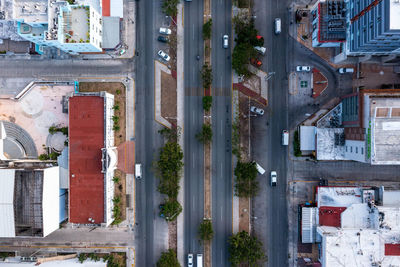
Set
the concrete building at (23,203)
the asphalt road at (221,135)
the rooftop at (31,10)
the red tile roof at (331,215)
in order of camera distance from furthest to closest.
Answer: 1. the asphalt road at (221,135)
2. the red tile roof at (331,215)
3. the rooftop at (31,10)
4. the concrete building at (23,203)

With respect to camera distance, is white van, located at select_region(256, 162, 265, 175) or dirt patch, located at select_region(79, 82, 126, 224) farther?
dirt patch, located at select_region(79, 82, 126, 224)

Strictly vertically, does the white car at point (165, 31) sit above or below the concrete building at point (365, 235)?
above

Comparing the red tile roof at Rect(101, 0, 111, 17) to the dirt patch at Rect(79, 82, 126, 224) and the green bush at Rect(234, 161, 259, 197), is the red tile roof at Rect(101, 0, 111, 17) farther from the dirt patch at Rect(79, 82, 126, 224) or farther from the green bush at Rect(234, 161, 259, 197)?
the green bush at Rect(234, 161, 259, 197)

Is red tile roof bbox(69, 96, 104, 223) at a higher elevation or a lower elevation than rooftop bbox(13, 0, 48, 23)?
lower

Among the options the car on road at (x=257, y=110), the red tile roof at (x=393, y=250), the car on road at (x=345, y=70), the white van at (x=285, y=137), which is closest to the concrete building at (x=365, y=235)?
the red tile roof at (x=393, y=250)

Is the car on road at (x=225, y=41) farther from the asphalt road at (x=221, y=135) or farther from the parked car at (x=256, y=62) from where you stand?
the parked car at (x=256, y=62)

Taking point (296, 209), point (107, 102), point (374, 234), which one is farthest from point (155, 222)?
point (374, 234)

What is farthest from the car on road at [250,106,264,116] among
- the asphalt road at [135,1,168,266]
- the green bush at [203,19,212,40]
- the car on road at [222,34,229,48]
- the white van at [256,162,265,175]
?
the asphalt road at [135,1,168,266]
